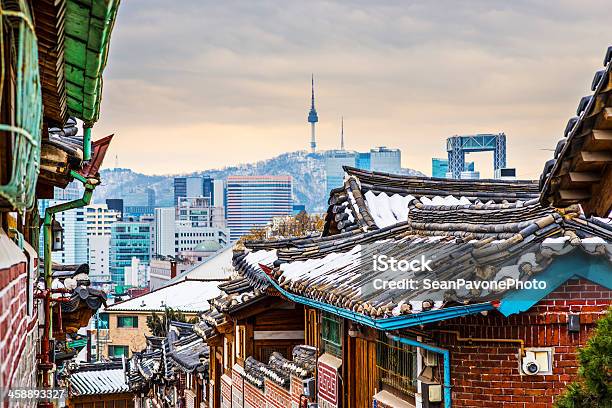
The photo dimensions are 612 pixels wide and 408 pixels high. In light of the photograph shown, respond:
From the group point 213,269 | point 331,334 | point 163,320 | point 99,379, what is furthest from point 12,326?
point 213,269

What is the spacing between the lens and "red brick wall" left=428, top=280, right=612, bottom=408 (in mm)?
8859

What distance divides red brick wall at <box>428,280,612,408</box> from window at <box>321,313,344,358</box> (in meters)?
5.02

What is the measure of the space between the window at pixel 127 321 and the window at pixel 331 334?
2187 inches

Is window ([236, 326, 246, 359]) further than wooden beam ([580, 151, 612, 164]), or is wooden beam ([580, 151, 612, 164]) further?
window ([236, 326, 246, 359])

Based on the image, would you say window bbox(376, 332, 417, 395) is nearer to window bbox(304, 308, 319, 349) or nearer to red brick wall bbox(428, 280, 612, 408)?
red brick wall bbox(428, 280, 612, 408)

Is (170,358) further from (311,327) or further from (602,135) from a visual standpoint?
(602,135)

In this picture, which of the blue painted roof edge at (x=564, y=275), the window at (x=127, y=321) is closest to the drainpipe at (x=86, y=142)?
the blue painted roof edge at (x=564, y=275)

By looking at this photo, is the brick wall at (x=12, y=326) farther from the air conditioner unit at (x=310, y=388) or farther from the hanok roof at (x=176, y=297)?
the hanok roof at (x=176, y=297)

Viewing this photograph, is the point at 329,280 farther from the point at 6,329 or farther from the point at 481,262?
the point at 6,329

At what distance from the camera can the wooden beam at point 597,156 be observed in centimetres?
898

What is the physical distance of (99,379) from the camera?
44875 mm

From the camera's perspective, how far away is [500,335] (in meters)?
8.91

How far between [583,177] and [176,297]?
60134mm

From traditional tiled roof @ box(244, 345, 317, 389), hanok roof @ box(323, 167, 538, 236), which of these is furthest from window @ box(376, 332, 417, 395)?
hanok roof @ box(323, 167, 538, 236)
